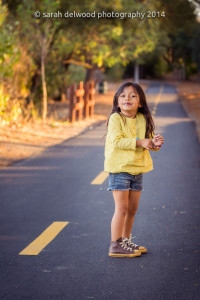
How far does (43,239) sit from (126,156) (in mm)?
1396

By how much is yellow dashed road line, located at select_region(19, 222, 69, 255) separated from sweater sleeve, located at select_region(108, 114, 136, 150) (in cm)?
128

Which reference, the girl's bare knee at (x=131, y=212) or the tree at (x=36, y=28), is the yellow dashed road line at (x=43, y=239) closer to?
the girl's bare knee at (x=131, y=212)

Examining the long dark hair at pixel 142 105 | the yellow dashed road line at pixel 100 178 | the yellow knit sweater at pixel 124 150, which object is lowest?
the yellow dashed road line at pixel 100 178

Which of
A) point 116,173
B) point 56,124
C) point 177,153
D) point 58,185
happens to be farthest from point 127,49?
point 116,173

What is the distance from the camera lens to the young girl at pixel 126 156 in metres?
4.98

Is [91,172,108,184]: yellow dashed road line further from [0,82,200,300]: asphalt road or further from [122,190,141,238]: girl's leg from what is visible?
[122,190,141,238]: girl's leg

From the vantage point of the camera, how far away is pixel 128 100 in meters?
5.02

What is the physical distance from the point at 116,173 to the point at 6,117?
1250 centimetres

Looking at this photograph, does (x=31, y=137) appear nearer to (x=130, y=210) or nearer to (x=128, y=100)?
(x=130, y=210)

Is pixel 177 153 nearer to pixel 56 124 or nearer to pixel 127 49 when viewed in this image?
pixel 56 124

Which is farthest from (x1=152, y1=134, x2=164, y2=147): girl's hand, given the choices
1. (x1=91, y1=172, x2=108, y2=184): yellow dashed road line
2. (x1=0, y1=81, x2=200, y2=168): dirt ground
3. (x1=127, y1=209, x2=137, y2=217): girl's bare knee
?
(x1=0, y1=81, x2=200, y2=168): dirt ground

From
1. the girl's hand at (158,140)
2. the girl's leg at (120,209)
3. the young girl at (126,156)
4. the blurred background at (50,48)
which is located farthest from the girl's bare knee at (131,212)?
the blurred background at (50,48)

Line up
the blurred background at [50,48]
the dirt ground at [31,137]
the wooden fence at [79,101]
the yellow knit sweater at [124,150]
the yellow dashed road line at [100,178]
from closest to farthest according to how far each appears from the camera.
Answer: the yellow knit sweater at [124,150] → the yellow dashed road line at [100,178] → the dirt ground at [31,137] → the blurred background at [50,48] → the wooden fence at [79,101]

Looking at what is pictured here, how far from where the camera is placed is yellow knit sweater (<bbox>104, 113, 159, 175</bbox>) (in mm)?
4949
